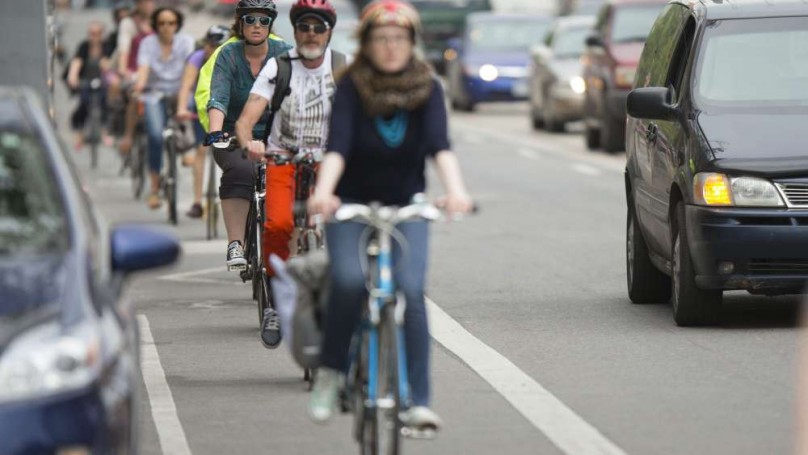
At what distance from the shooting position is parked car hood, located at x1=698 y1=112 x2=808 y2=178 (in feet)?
36.8

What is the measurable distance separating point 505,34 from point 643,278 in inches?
1045

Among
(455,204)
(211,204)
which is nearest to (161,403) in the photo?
(455,204)

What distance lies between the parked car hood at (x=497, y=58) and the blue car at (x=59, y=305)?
102 feet

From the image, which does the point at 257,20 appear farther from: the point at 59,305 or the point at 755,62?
the point at 59,305

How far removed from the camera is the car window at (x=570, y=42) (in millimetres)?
33062

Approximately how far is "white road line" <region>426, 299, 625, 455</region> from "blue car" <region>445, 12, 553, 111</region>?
2593 cm

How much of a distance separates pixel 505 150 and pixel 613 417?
22.1 metres

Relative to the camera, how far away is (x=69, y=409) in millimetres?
6004

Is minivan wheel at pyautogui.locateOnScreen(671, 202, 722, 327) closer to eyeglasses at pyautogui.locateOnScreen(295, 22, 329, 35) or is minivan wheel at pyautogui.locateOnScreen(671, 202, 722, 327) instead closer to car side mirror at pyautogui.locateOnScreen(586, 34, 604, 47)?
eyeglasses at pyautogui.locateOnScreen(295, 22, 329, 35)

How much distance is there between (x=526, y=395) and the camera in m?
9.54

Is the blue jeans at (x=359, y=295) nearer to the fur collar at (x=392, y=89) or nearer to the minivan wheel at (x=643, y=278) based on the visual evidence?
the fur collar at (x=392, y=89)

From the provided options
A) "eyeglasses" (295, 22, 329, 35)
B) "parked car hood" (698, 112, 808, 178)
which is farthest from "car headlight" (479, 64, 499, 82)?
"eyeglasses" (295, 22, 329, 35)

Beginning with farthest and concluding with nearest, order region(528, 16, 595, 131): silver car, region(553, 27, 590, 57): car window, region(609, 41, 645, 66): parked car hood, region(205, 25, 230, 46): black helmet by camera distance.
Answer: region(553, 27, 590, 57): car window → region(528, 16, 595, 131): silver car → region(609, 41, 645, 66): parked car hood → region(205, 25, 230, 46): black helmet

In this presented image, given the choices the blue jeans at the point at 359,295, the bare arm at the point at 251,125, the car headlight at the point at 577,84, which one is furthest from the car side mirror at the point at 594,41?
the blue jeans at the point at 359,295
